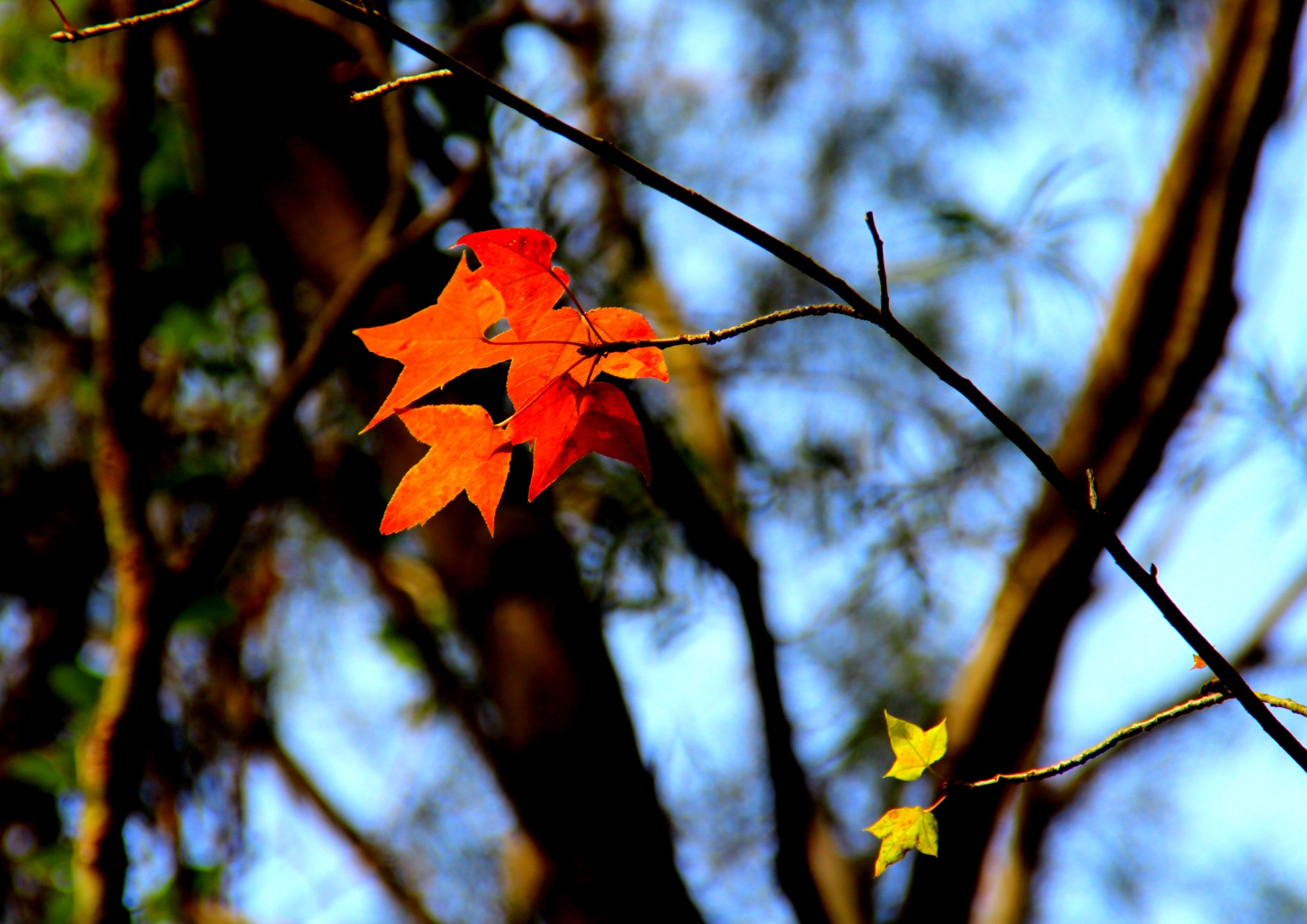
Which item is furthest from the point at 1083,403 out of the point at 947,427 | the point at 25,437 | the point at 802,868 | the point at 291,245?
the point at 25,437

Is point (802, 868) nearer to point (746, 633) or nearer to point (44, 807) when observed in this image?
point (746, 633)

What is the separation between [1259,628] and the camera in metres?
1.50

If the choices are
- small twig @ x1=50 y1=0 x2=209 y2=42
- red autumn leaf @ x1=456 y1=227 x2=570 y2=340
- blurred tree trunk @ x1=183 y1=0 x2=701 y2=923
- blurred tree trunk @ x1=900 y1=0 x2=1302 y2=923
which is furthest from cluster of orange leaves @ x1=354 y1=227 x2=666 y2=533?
blurred tree trunk @ x1=900 y1=0 x2=1302 y2=923

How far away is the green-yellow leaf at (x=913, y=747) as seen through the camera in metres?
0.39

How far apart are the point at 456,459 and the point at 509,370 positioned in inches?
2.0

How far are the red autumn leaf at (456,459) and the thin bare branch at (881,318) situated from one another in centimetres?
15

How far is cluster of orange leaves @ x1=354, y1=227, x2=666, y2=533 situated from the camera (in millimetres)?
396

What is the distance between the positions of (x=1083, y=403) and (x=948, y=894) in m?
0.67

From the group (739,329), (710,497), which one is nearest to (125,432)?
Answer: (710,497)

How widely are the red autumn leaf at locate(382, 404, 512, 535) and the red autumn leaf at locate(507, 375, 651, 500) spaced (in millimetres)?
15

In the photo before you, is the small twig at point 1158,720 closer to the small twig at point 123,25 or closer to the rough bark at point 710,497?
the small twig at point 123,25

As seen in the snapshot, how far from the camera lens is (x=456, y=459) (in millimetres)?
420

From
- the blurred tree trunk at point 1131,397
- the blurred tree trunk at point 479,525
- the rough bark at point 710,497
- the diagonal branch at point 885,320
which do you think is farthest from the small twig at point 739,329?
the blurred tree trunk at point 1131,397

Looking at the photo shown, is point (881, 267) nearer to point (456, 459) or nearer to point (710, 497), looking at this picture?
point (456, 459)
